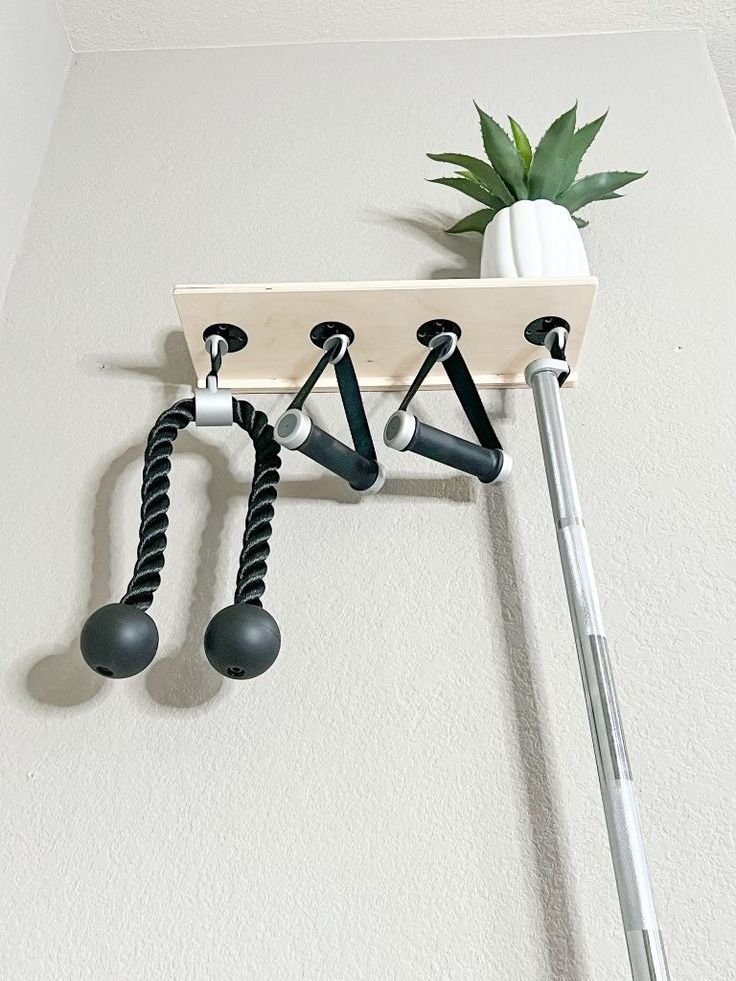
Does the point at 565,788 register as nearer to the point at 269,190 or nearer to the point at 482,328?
the point at 482,328

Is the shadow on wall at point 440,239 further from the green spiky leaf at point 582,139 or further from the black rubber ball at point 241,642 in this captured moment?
the black rubber ball at point 241,642

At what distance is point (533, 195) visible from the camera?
1038mm

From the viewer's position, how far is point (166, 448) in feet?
2.85

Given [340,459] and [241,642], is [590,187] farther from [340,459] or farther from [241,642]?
[241,642]

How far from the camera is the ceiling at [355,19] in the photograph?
1.34 m

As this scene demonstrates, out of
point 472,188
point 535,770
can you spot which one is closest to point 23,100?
point 472,188

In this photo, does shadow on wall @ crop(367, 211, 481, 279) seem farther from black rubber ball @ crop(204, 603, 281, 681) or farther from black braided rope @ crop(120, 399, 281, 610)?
black rubber ball @ crop(204, 603, 281, 681)

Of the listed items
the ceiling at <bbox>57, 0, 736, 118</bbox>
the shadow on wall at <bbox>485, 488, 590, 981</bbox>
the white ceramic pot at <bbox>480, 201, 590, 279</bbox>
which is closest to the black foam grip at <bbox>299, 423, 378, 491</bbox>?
the shadow on wall at <bbox>485, 488, 590, 981</bbox>

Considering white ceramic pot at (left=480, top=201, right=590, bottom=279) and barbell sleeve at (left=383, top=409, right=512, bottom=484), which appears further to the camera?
white ceramic pot at (left=480, top=201, right=590, bottom=279)

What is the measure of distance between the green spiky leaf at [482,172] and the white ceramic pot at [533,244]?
0.04 metres

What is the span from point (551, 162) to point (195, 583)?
1.90 feet

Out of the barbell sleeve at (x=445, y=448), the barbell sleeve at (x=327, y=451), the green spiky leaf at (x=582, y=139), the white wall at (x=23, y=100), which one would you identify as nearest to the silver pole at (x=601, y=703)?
the barbell sleeve at (x=445, y=448)

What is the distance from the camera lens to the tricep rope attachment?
735mm

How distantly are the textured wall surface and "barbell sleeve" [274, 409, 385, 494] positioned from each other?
0.17ft
